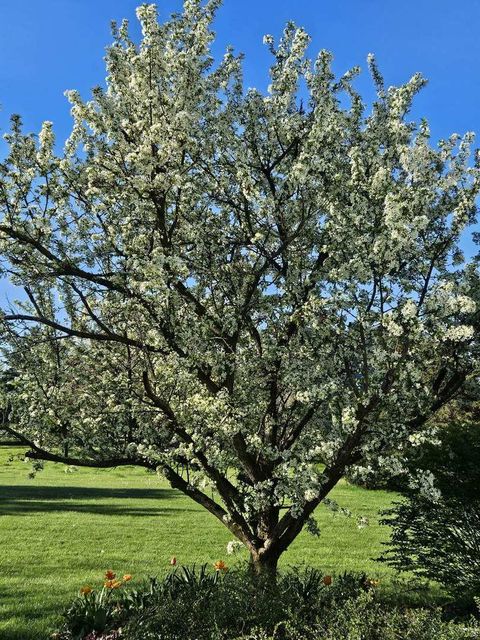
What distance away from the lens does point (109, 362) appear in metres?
8.99

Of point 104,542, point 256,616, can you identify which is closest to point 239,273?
point 256,616

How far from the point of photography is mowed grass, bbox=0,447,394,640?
391 inches

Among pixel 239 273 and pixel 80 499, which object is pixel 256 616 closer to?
pixel 239 273

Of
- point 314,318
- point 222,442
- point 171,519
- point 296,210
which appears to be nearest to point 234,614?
point 222,442

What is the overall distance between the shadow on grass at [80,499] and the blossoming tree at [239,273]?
46.0 feet

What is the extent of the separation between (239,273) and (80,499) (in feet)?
64.1

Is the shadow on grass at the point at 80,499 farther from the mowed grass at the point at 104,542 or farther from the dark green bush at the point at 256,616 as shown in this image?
the dark green bush at the point at 256,616

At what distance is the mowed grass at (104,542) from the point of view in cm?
993

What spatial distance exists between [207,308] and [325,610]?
4087mm

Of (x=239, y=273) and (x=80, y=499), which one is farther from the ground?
(x=239, y=273)

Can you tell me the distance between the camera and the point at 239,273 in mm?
8234

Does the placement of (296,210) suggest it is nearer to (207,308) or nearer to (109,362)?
(207,308)

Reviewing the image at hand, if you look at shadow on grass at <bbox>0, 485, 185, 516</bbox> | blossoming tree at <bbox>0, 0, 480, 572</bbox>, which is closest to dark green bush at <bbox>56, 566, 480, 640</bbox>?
blossoming tree at <bbox>0, 0, 480, 572</bbox>

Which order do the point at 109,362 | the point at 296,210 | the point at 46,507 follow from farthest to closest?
1. the point at 46,507
2. the point at 109,362
3. the point at 296,210
